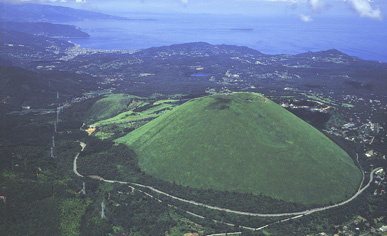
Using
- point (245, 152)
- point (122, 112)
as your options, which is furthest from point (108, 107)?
point (245, 152)

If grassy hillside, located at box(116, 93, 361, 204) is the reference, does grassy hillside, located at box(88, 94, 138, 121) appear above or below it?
below

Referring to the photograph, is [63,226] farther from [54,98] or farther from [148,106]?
[54,98]

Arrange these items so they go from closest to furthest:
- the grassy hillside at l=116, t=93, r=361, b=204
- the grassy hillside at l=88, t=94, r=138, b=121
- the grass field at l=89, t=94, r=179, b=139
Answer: the grassy hillside at l=116, t=93, r=361, b=204 < the grass field at l=89, t=94, r=179, b=139 < the grassy hillside at l=88, t=94, r=138, b=121

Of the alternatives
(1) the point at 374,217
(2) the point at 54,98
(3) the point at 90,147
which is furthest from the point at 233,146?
(2) the point at 54,98

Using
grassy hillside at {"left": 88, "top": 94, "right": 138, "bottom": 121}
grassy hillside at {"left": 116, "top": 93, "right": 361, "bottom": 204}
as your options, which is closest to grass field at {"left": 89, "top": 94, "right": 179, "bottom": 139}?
grassy hillside at {"left": 88, "top": 94, "right": 138, "bottom": 121}

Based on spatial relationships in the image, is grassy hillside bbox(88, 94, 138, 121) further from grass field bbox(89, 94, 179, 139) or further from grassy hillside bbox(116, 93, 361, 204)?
grassy hillside bbox(116, 93, 361, 204)

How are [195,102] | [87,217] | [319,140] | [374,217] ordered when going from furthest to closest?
[195,102]
[319,140]
[374,217]
[87,217]

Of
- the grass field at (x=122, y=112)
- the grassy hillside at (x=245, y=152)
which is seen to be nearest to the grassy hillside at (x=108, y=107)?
the grass field at (x=122, y=112)

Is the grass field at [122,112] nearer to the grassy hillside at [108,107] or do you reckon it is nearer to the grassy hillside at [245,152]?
the grassy hillside at [108,107]

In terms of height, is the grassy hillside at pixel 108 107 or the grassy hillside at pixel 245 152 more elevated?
the grassy hillside at pixel 245 152
